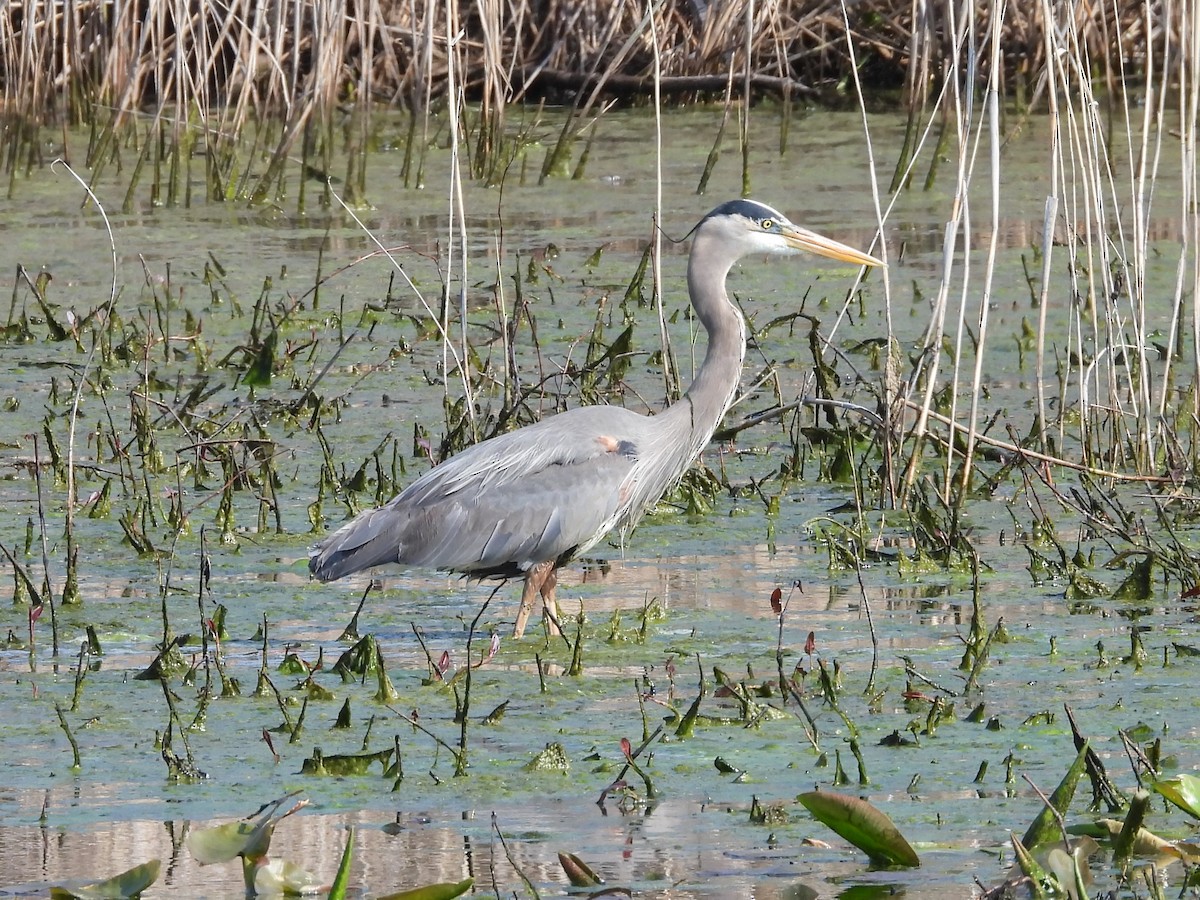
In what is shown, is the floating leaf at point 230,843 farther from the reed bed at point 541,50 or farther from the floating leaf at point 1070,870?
the reed bed at point 541,50

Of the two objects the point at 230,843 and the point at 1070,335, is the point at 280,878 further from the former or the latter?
the point at 1070,335

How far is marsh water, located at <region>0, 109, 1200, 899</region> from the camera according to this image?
11.4ft

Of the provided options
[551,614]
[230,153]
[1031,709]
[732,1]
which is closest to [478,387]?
[551,614]

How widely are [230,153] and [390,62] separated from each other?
2577mm

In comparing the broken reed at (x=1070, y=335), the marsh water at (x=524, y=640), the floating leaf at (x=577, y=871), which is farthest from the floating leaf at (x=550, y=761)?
the broken reed at (x=1070, y=335)

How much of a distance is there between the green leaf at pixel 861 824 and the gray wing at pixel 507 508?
80.8 inches

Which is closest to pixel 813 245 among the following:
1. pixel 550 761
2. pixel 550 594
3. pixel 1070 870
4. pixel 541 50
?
pixel 550 594

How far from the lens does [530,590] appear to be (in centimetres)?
510

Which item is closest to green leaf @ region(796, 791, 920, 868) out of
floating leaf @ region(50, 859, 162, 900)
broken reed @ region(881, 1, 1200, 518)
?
floating leaf @ region(50, 859, 162, 900)

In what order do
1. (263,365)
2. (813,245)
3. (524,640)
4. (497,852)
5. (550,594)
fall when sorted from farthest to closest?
1. (263,365)
2. (813,245)
3. (550,594)
4. (524,640)
5. (497,852)

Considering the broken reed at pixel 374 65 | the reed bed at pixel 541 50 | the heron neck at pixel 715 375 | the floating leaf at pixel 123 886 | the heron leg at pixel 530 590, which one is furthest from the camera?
the reed bed at pixel 541 50

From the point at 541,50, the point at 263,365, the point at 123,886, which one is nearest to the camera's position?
the point at 123,886

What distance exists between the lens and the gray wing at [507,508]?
16.7 ft

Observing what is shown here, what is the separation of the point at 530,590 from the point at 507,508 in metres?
0.23
